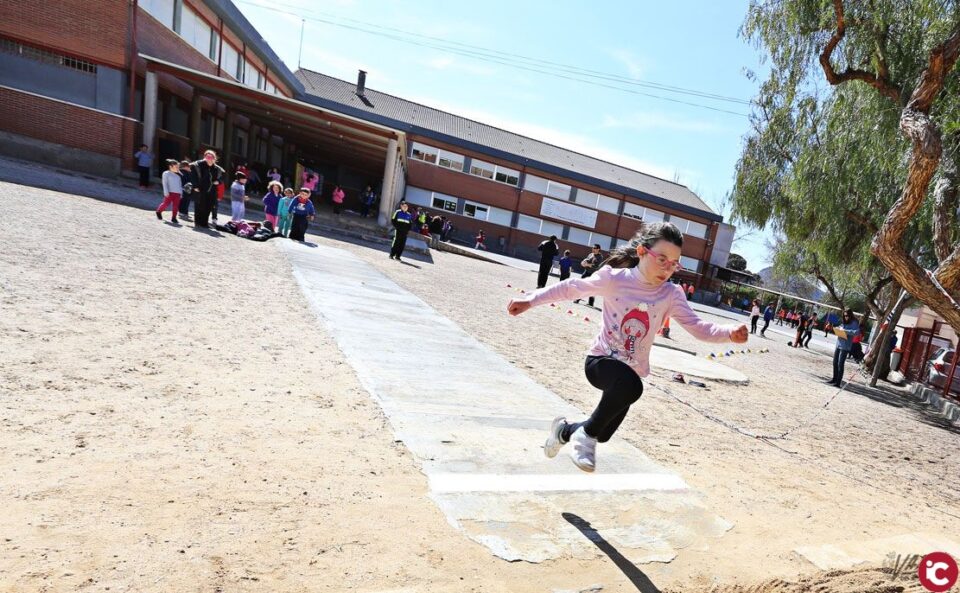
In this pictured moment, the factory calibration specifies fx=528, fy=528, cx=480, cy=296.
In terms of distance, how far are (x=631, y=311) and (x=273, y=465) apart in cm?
236

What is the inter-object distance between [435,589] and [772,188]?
19077 millimetres

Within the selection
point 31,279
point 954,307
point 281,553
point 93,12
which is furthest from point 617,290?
point 93,12

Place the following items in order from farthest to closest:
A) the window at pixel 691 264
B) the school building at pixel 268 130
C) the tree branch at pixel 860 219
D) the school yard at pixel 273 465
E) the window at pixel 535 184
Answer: the window at pixel 691 264 < the window at pixel 535 184 < the school building at pixel 268 130 < the tree branch at pixel 860 219 < the school yard at pixel 273 465

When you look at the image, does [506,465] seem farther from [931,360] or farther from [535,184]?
[535,184]

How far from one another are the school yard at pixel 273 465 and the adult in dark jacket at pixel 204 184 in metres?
4.90

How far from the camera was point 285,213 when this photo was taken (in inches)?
606

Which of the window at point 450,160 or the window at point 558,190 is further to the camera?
the window at point 558,190

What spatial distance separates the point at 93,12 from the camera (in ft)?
57.5

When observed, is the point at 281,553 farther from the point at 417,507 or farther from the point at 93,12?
the point at 93,12

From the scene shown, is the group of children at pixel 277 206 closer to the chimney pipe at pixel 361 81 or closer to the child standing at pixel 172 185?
the child standing at pixel 172 185

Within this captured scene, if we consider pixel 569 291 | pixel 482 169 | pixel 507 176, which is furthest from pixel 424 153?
pixel 569 291

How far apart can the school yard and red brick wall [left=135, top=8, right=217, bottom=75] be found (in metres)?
14.3

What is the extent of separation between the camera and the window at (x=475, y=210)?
38.1 m

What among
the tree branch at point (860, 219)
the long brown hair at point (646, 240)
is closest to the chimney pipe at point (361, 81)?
the tree branch at point (860, 219)
